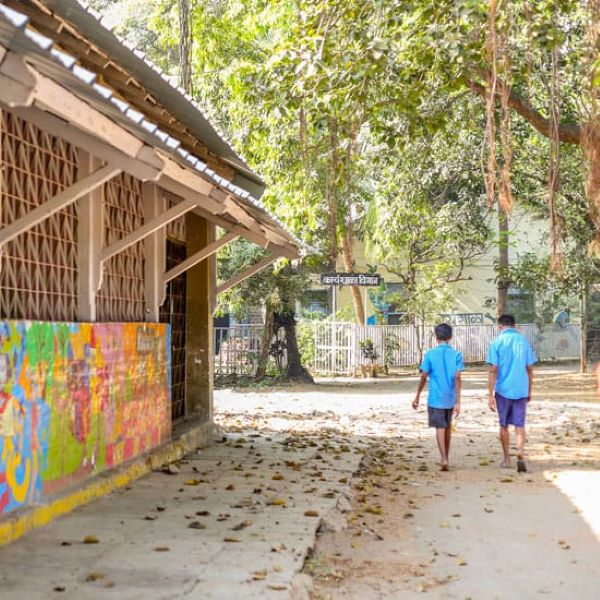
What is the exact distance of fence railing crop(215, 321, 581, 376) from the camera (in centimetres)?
2489

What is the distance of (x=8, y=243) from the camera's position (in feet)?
22.7

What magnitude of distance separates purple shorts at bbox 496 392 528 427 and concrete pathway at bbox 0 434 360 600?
188 centimetres

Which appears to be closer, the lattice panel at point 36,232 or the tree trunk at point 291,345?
the lattice panel at point 36,232

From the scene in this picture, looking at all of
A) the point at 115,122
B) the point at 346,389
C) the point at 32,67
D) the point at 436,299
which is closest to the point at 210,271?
the point at 115,122

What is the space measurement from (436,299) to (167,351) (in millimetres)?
19489

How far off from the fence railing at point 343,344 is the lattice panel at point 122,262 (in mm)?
14006

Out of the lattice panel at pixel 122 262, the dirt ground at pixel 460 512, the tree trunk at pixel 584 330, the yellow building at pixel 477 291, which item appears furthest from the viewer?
the yellow building at pixel 477 291

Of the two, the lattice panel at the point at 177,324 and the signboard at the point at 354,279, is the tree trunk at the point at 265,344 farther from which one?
the lattice panel at the point at 177,324

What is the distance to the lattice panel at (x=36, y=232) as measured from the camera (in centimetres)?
689

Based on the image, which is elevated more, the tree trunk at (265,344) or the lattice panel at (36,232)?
the lattice panel at (36,232)

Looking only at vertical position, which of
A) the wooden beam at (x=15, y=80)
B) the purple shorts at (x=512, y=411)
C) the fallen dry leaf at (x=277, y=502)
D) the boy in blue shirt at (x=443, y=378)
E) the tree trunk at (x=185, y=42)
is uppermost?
the tree trunk at (x=185, y=42)

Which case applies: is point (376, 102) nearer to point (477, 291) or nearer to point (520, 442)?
point (520, 442)

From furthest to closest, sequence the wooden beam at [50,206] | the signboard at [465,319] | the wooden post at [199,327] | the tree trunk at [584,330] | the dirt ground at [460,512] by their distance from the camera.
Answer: the signboard at [465,319] < the tree trunk at [584,330] < the wooden post at [199,327] < the wooden beam at [50,206] < the dirt ground at [460,512]

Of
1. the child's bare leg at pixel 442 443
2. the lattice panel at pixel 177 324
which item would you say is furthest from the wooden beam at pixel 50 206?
the child's bare leg at pixel 442 443
